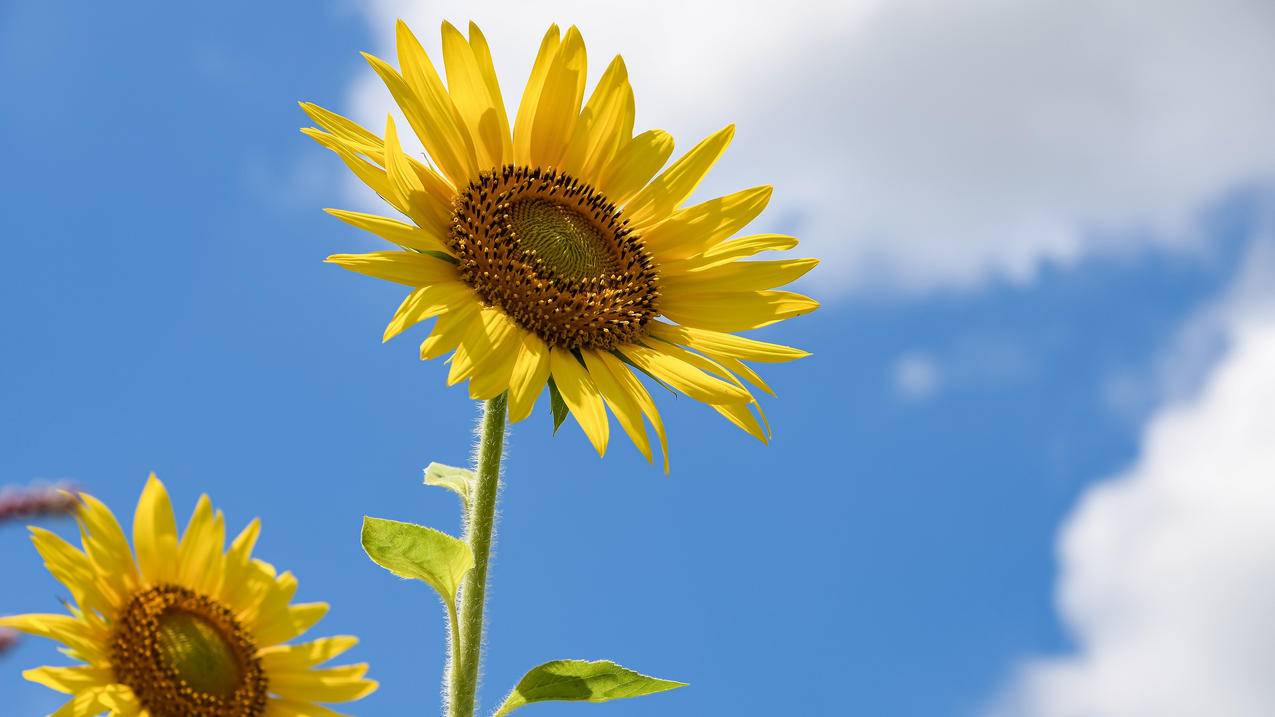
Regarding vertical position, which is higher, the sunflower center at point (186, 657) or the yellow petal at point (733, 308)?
→ the yellow petal at point (733, 308)

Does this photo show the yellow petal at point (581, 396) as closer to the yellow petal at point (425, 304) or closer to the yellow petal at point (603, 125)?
the yellow petal at point (425, 304)

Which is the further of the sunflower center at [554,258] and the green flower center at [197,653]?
the sunflower center at [554,258]

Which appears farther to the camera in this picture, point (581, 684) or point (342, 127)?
point (342, 127)

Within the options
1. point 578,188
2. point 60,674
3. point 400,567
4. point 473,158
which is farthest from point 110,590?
point 578,188

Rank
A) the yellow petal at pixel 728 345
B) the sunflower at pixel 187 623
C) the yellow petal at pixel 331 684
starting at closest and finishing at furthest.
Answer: the sunflower at pixel 187 623, the yellow petal at pixel 331 684, the yellow petal at pixel 728 345

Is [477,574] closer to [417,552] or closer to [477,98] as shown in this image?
[417,552]

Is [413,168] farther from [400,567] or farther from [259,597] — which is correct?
[259,597]

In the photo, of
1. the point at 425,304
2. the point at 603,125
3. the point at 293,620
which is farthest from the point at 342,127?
the point at 293,620

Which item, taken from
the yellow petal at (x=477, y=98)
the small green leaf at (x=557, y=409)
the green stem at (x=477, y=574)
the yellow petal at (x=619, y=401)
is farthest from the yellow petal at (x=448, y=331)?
the yellow petal at (x=477, y=98)
